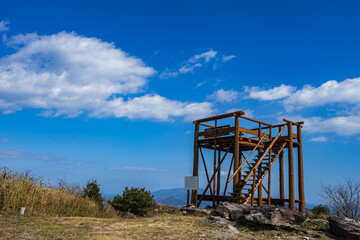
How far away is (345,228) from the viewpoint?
1034 centimetres

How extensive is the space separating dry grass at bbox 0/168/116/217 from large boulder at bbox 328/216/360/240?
9.59m

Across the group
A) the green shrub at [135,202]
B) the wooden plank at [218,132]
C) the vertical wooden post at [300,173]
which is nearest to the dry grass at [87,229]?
the green shrub at [135,202]

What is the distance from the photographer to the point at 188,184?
20.5m

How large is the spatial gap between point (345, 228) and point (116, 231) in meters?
7.29

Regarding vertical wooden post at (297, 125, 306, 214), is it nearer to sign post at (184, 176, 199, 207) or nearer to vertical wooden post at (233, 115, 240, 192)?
vertical wooden post at (233, 115, 240, 192)

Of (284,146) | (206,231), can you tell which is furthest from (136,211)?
(284,146)

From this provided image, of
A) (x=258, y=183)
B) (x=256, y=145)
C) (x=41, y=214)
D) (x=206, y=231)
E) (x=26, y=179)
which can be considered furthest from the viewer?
(x=256, y=145)

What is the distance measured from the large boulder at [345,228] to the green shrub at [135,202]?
8768 mm

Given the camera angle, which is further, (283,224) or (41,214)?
(41,214)

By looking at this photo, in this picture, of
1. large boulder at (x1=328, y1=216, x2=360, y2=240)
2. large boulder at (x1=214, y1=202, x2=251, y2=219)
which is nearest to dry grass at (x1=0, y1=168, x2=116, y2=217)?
large boulder at (x1=214, y1=202, x2=251, y2=219)

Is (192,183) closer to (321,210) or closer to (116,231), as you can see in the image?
(321,210)

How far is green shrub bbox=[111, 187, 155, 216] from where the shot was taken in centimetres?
1647

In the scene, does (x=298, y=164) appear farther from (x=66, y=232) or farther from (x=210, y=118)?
(x=66, y=232)

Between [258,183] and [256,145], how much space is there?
256 cm
